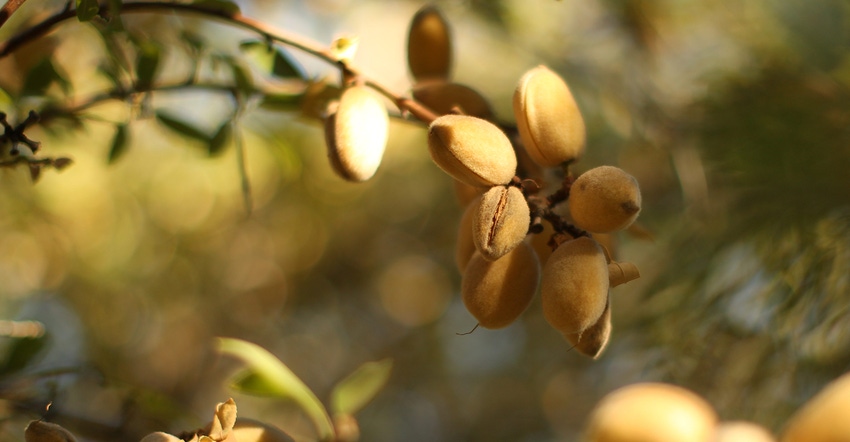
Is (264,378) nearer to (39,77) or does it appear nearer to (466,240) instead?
(466,240)

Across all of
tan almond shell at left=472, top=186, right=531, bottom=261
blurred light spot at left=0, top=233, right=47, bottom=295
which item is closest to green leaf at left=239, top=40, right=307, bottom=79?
tan almond shell at left=472, top=186, right=531, bottom=261

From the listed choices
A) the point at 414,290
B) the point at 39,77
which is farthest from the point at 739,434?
the point at 414,290

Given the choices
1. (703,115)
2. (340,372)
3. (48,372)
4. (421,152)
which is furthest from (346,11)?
(48,372)

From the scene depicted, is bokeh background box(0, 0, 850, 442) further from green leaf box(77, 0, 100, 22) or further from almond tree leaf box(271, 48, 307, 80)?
green leaf box(77, 0, 100, 22)

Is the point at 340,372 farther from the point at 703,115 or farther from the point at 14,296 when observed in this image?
the point at 703,115

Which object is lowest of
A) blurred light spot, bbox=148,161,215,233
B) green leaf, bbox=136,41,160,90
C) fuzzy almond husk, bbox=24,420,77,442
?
blurred light spot, bbox=148,161,215,233
